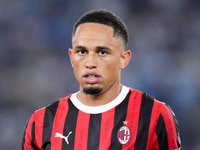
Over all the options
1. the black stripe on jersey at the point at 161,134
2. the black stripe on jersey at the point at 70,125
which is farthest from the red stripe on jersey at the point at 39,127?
the black stripe on jersey at the point at 161,134

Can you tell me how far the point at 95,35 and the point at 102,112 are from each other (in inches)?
20.8

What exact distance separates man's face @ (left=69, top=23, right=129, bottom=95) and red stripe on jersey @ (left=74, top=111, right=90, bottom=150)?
229 millimetres

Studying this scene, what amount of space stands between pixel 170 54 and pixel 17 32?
2323 millimetres

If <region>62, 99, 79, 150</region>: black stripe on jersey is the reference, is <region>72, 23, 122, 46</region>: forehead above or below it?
above

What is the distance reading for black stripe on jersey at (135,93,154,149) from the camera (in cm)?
240

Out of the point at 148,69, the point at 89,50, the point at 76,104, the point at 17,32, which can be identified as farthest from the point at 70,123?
the point at 17,32

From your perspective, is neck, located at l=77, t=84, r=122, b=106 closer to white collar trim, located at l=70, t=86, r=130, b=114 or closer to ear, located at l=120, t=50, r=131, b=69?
white collar trim, located at l=70, t=86, r=130, b=114

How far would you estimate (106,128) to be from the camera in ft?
8.15

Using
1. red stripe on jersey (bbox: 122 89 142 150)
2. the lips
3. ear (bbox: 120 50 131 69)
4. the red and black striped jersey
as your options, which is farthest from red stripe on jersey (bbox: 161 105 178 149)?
the lips

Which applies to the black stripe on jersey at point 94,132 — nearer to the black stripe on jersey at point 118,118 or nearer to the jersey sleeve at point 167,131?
the black stripe on jersey at point 118,118

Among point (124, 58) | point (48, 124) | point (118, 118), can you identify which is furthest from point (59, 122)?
point (124, 58)

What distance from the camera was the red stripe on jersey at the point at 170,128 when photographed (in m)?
2.48

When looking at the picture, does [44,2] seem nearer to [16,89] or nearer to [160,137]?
[16,89]

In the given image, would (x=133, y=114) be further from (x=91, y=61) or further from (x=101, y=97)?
(x=91, y=61)
